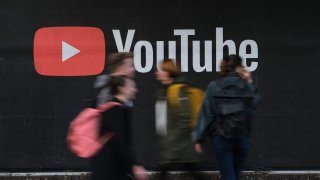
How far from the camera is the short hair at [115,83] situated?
4.31 m

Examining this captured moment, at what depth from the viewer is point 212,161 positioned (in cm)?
778

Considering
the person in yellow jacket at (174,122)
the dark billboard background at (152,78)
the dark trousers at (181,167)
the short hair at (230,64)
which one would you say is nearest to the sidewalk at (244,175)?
the dark billboard background at (152,78)

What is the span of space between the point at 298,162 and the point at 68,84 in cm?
322

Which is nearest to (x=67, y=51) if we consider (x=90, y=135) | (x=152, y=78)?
→ (x=152, y=78)

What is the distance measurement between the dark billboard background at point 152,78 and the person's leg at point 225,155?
178 cm

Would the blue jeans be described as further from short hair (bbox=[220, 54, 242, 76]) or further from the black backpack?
short hair (bbox=[220, 54, 242, 76])

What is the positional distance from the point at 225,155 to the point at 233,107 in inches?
19.8

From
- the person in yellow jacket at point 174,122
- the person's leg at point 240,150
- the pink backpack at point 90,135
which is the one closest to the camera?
the pink backpack at point 90,135

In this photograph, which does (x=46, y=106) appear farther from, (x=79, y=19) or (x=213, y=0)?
(x=213, y=0)

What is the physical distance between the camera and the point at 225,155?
595 cm

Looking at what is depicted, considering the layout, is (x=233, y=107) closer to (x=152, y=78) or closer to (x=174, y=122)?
(x=174, y=122)

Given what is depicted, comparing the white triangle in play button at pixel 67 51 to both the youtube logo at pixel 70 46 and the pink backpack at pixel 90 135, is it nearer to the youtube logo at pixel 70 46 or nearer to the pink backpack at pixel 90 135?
the youtube logo at pixel 70 46

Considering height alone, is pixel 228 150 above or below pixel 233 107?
below

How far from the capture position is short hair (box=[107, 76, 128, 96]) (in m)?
4.31
